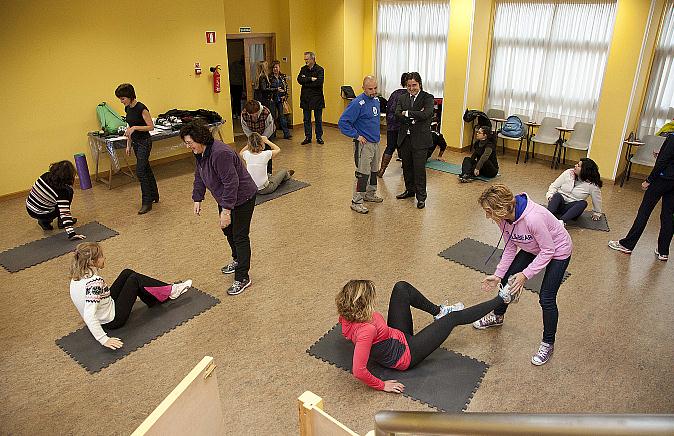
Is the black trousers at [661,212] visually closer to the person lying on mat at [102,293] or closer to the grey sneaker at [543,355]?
the grey sneaker at [543,355]

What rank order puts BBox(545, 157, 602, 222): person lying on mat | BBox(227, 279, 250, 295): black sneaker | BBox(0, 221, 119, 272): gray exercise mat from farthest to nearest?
1. BBox(545, 157, 602, 222): person lying on mat
2. BBox(0, 221, 119, 272): gray exercise mat
3. BBox(227, 279, 250, 295): black sneaker

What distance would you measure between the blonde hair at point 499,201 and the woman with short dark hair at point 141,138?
14.0 feet

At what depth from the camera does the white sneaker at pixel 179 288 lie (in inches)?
162

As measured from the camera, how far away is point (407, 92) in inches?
229

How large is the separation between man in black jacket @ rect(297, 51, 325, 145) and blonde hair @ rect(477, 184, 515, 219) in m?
6.18

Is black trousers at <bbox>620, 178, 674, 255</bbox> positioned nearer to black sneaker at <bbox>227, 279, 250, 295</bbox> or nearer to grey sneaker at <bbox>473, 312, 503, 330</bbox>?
grey sneaker at <bbox>473, 312, 503, 330</bbox>

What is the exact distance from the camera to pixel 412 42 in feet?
29.9

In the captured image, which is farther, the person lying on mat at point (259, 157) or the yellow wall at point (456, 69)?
the yellow wall at point (456, 69)

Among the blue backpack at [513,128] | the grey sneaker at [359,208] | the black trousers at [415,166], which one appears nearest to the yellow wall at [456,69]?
the blue backpack at [513,128]

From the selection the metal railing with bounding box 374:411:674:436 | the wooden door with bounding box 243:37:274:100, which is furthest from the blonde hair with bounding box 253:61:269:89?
the metal railing with bounding box 374:411:674:436

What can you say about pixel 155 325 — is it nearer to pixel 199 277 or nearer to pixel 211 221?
pixel 199 277

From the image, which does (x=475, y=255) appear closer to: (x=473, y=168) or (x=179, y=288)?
(x=473, y=168)

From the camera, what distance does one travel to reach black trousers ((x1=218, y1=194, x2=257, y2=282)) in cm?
399

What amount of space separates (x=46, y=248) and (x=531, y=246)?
4767 mm
